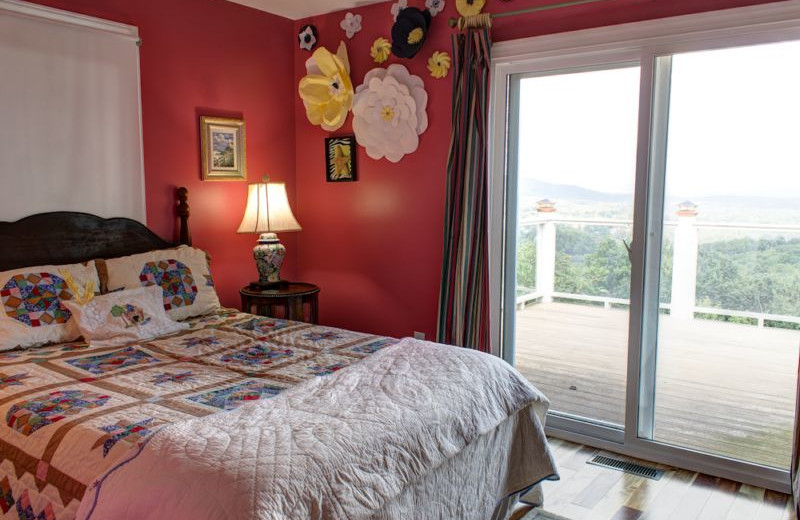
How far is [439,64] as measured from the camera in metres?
3.71

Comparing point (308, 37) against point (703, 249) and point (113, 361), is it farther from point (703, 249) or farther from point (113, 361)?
point (703, 249)

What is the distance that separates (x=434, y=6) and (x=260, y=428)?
9.21ft

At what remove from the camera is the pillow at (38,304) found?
8.82 ft

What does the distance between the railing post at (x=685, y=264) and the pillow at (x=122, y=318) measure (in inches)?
95.7

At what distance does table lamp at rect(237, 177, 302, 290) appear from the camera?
386 centimetres

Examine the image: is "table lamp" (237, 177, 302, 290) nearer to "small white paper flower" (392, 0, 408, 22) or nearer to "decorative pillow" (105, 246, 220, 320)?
"decorative pillow" (105, 246, 220, 320)

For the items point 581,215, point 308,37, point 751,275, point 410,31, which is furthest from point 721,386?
point 308,37

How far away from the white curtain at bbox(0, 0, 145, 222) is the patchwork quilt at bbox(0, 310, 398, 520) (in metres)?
0.86

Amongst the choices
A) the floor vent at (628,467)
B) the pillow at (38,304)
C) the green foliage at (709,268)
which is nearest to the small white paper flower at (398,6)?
the green foliage at (709,268)

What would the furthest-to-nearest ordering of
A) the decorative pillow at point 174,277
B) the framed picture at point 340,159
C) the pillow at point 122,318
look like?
the framed picture at point 340,159 → the decorative pillow at point 174,277 → the pillow at point 122,318

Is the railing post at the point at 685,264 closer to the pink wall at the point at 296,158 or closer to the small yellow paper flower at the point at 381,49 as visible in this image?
the pink wall at the point at 296,158

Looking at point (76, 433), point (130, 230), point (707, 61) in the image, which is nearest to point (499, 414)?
point (76, 433)

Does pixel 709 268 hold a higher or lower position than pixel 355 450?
higher

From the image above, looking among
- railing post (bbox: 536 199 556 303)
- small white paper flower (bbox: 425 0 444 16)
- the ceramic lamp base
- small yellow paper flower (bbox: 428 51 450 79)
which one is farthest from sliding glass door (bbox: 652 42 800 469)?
the ceramic lamp base
